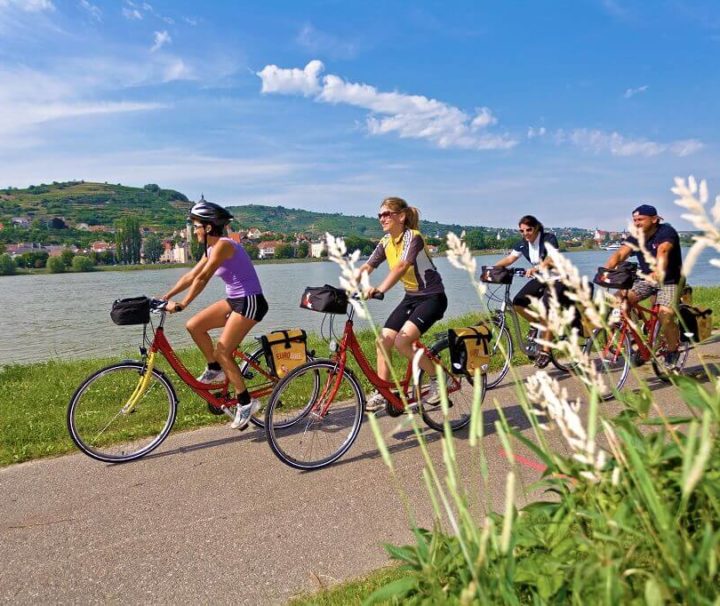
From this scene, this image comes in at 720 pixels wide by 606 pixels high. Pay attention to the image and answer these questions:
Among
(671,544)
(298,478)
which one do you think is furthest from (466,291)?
(671,544)

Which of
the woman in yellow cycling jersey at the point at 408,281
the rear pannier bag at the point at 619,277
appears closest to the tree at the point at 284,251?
the rear pannier bag at the point at 619,277

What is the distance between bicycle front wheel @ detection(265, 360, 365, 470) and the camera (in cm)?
464

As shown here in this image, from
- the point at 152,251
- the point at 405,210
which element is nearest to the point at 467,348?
the point at 405,210

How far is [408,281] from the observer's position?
210 inches

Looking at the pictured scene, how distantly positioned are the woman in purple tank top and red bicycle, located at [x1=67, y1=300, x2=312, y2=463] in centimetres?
23

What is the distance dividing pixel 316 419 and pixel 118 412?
185 cm

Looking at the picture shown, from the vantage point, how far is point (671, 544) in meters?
1.19

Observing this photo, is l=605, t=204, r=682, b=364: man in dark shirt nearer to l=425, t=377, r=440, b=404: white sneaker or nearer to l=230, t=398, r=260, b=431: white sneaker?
l=425, t=377, r=440, b=404: white sneaker

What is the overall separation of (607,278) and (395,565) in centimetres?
448

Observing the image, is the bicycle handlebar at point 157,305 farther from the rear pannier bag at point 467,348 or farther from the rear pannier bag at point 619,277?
the rear pannier bag at point 619,277

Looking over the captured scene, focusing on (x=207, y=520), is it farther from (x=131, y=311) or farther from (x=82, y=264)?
(x=82, y=264)

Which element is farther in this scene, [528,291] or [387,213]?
[528,291]

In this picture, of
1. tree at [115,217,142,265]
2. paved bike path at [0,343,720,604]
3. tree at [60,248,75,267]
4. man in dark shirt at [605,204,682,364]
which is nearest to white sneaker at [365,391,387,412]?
paved bike path at [0,343,720,604]

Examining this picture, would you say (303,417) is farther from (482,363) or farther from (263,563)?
(263,563)
